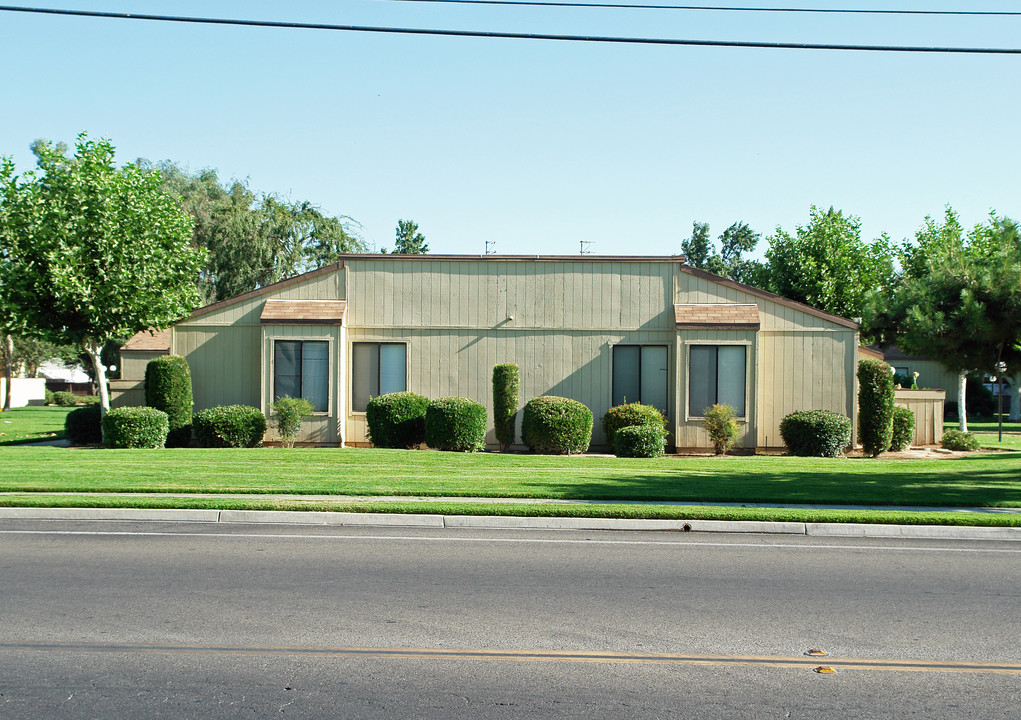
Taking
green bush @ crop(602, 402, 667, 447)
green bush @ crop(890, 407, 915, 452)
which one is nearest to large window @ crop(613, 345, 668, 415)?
green bush @ crop(602, 402, 667, 447)

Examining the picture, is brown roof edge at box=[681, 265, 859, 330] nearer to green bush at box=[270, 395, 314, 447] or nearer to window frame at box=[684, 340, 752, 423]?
window frame at box=[684, 340, 752, 423]

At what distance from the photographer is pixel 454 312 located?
2270cm

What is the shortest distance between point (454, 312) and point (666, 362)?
17.7 ft

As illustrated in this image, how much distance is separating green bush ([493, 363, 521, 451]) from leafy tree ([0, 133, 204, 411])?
26.2ft

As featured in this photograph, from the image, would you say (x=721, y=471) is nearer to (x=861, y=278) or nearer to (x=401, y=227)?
(x=861, y=278)

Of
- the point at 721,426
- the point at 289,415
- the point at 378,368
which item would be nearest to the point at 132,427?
the point at 289,415

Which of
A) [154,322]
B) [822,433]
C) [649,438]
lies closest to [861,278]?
[822,433]

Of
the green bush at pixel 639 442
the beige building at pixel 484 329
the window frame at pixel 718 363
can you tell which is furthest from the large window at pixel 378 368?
the window frame at pixel 718 363

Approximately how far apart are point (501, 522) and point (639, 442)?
9.42 metres

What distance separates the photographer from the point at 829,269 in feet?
129

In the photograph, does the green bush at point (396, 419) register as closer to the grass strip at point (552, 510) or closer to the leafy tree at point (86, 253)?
the leafy tree at point (86, 253)

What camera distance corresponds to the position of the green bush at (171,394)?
Result: 21.4 meters

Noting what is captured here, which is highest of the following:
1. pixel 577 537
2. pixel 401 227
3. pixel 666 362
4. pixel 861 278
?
pixel 401 227

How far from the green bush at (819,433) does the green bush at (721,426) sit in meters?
1.47
